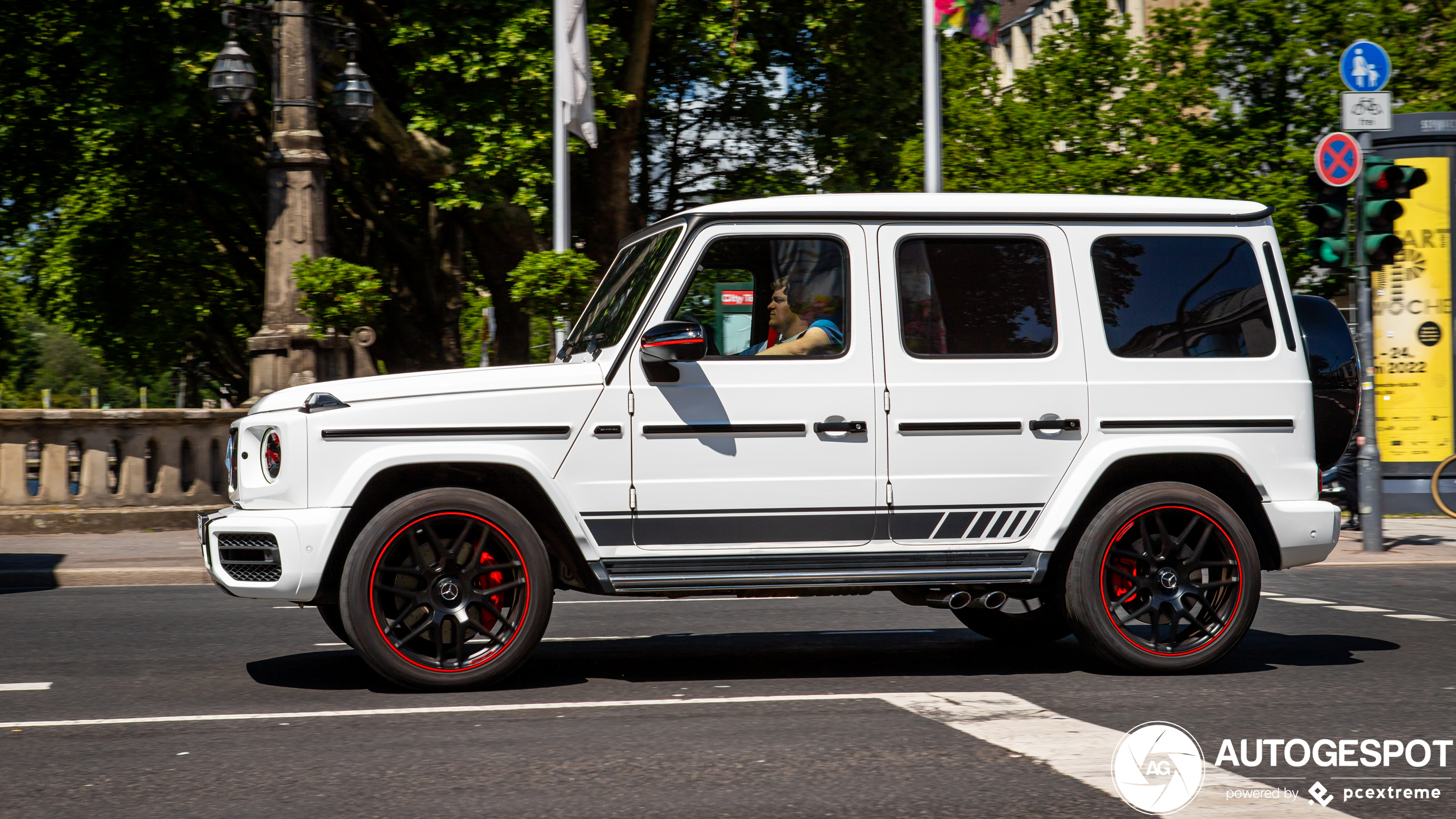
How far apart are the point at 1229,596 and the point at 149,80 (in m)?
17.3

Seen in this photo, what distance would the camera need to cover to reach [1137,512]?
6438 mm

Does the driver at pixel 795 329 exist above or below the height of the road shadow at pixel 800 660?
above

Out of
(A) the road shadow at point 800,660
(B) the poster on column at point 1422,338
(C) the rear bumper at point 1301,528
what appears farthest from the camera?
(B) the poster on column at point 1422,338

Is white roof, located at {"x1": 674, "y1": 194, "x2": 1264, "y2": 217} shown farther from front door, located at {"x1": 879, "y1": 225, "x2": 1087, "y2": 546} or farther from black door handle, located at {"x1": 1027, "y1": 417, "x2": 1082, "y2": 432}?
black door handle, located at {"x1": 1027, "y1": 417, "x2": 1082, "y2": 432}

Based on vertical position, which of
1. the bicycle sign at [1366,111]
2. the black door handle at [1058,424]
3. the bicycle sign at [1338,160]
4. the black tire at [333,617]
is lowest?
the black tire at [333,617]

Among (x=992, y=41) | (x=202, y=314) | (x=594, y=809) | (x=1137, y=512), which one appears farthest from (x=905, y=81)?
(x=594, y=809)

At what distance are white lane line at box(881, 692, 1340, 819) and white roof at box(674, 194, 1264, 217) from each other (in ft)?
6.94

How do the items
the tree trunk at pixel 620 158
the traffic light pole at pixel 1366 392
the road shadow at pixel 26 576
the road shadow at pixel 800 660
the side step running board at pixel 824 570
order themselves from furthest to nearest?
1. the tree trunk at pixel 620 158
2. the traffic light pole at pixel 1366 392
3. the road shadow at pixel 26 576
4. the road shadow at pixel 800 660
5. the side step running board at pixel 824 570

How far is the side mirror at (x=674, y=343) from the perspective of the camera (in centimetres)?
598

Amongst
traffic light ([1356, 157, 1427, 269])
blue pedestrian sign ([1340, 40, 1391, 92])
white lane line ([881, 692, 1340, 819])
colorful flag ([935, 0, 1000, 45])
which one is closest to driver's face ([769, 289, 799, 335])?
white lane line ([881, 692, 1340, 819])

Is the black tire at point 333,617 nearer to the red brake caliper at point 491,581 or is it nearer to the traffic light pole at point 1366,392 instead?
the red brake caliper at point 491,581

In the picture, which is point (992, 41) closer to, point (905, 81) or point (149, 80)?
point (905, 81)

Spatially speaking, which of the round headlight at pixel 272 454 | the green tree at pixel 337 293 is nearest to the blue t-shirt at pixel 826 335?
the round headlight at pixel 272 454

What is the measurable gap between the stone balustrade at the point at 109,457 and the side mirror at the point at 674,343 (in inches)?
394
